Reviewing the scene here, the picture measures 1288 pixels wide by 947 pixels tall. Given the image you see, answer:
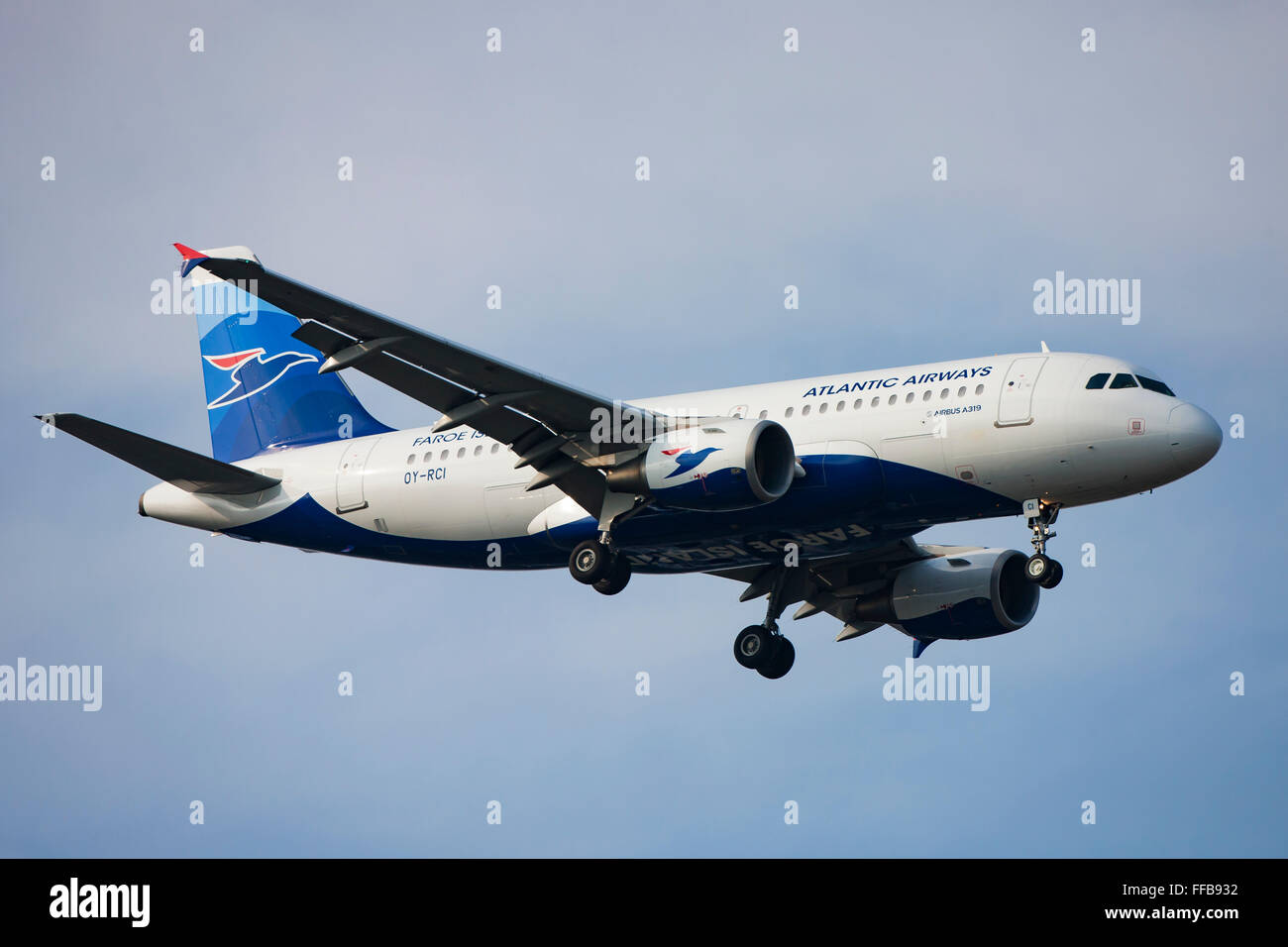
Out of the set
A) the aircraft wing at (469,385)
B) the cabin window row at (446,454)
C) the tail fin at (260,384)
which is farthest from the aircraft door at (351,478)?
the aircraft wing at (469,385)

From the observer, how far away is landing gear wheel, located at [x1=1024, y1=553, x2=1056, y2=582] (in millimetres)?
37875

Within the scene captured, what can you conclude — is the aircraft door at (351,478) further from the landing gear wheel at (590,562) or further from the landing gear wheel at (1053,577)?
the landing gear wheel at (1053,577)

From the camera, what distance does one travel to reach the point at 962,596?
45250 mm

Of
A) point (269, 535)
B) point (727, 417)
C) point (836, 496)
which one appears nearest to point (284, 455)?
point (269, 535)

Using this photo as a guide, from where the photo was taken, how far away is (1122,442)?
36500 millimetres

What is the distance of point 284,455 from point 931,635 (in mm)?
17618

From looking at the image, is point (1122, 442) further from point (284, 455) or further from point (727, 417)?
point (284, 455)

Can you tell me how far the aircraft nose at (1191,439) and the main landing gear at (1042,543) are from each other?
2870 mm

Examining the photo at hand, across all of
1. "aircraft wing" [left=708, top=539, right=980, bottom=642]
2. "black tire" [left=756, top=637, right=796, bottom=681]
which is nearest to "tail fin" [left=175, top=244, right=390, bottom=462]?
"aircraft wing" [left=708, top=539, right=980, bottom=642]

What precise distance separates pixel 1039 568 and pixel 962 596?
7.41 meters

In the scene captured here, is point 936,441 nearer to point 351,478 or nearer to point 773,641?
point 773,641

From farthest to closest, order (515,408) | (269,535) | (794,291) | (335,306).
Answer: (269,535)
(794,291)
(515,408)
(335,306)

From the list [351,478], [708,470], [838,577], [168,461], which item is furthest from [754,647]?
[168,461]

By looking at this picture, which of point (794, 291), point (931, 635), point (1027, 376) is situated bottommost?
point (931, 635)
